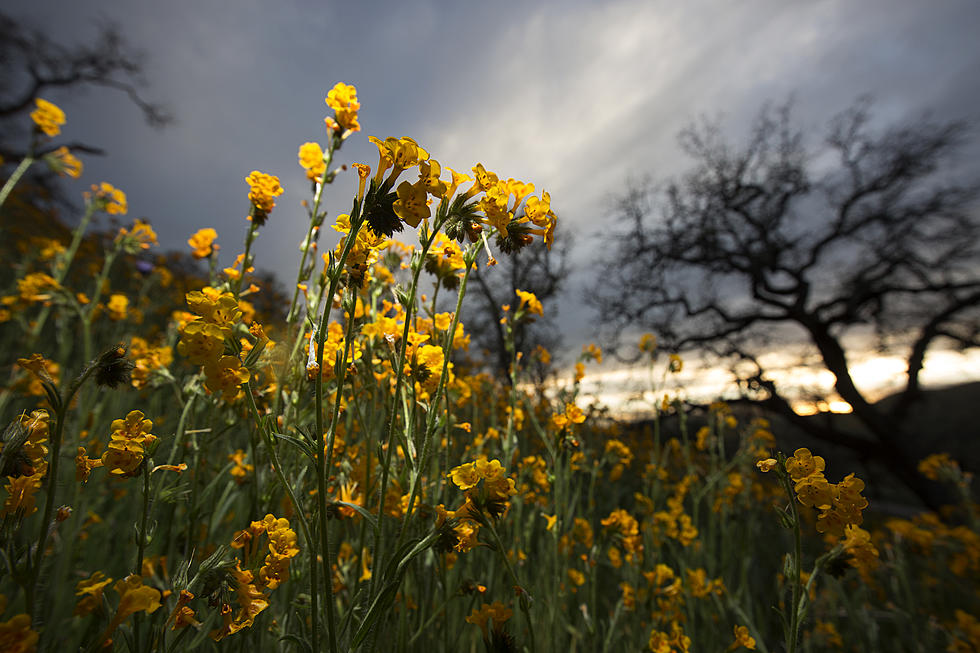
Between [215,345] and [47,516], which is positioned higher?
[215,345]

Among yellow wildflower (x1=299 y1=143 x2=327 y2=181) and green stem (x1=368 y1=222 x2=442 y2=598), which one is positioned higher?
yellow wildflower (x1=299 y1=143 x2=327 y2=181)

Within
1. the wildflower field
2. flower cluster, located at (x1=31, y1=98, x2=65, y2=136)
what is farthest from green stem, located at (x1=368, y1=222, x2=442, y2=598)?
flower cluster, located at (x1=31, y1=98, x2=65, y2=136)

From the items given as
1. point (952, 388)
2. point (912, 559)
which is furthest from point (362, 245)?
point (952, 388)

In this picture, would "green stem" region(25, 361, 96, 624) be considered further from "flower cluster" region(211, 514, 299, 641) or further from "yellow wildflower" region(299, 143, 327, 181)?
"yellow wildflower" region(299, 143, 327, 181)

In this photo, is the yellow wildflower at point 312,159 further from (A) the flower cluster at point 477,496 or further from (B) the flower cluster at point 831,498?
(B) the flower cluster at point 831,498

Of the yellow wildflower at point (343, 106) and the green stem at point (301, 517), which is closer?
the green stem at point (301, 517)

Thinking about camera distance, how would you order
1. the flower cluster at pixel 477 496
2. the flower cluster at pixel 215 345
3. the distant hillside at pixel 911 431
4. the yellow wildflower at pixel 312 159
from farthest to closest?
the distant hillside at pixel 911 431 < the yellow wildflower at pixel 312 159 < the flower cluster at pixel 477 496 < the flower cluster at pixel 215 345

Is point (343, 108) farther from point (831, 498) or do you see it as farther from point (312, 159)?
point (831, 498)

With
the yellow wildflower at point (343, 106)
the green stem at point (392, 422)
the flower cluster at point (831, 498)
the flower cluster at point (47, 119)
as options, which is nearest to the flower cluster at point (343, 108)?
the yellow wildflower at point (343, 106)

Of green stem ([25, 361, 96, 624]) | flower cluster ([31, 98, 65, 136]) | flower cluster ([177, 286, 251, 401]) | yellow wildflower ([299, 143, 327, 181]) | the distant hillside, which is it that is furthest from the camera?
the distant hillside

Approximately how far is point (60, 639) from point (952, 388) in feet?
71.9

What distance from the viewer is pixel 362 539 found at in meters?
1.18

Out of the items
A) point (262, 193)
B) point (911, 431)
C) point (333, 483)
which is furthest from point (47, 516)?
point (911, 431)

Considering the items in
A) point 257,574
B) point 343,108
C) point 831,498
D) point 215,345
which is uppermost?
point 343,108
